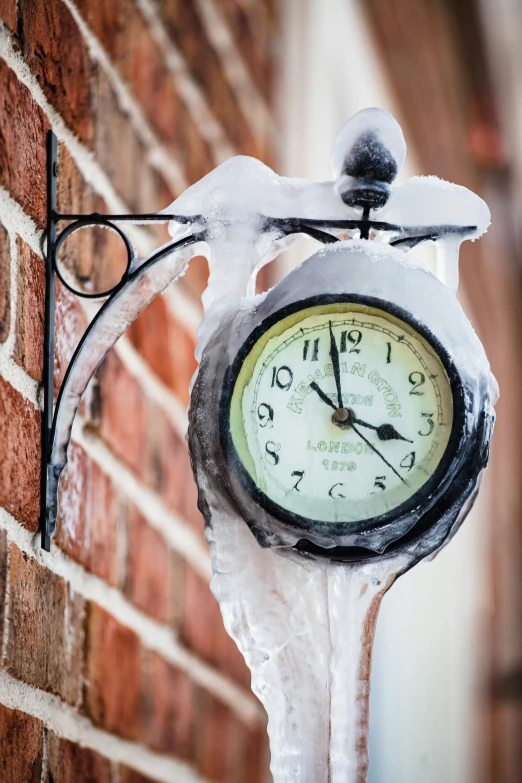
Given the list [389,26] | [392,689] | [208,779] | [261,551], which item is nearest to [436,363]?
[261,551]

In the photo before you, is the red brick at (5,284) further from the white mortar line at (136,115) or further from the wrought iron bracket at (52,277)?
the white mortar line at (136,115)

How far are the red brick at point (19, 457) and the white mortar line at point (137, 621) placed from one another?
1 cm

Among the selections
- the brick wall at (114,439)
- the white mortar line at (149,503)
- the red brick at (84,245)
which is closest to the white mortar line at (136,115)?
the brick wall at (114,439)

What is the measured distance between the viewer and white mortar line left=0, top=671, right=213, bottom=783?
2.56 ft

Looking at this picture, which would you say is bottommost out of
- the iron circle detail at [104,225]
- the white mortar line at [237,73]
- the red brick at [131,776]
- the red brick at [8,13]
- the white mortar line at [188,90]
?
the red brick at [131,776]

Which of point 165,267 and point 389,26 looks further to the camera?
point 389,26

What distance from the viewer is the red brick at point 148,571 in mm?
1091

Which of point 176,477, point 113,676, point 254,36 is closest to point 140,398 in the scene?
point 176,477

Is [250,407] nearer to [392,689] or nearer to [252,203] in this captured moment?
[252,203]

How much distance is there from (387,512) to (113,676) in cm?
39

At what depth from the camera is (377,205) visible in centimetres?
82

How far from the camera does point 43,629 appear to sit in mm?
839

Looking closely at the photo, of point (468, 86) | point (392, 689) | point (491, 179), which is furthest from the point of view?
point (491, 179)

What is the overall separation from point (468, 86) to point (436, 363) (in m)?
2.74
